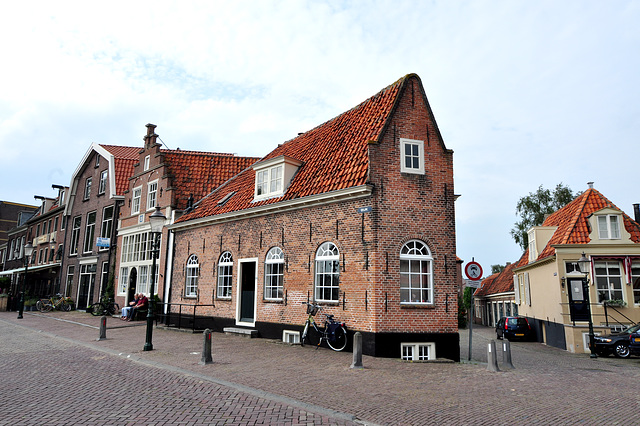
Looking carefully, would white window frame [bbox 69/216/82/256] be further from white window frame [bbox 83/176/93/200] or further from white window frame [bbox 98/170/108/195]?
white window frame [bbox 98/170/108/195]

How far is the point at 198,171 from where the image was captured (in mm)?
23875

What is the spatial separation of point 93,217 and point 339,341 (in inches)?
957

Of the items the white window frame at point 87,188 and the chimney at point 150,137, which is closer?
the chimney at point 150,137

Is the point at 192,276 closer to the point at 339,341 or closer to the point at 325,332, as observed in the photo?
the point at 325,332

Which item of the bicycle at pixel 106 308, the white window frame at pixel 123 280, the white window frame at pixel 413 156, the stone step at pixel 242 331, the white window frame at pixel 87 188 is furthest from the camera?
the white window frame at pixel 87 188

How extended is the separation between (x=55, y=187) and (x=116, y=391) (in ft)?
127

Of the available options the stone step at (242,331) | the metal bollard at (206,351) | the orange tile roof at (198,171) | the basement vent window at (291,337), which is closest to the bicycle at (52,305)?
the orange tile roof at (198,171)

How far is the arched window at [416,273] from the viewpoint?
12.8 metres

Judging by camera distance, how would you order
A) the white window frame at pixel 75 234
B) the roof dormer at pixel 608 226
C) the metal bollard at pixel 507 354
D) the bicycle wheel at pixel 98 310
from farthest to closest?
the white window frame at pixel 75 234 < the bicycle wheel at pixel 98 310 < the roof dormer at pixel 608 226 < the metal bollard at pixel 507 354

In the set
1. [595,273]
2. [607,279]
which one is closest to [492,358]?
[595,273]

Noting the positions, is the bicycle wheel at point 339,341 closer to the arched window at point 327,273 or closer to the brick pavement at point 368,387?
the brick pavement at point 368,387

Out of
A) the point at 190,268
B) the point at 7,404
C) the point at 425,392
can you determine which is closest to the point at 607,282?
the point at 425,392

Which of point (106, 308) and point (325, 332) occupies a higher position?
point (106, 308)

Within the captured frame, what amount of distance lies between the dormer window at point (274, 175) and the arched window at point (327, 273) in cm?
330
